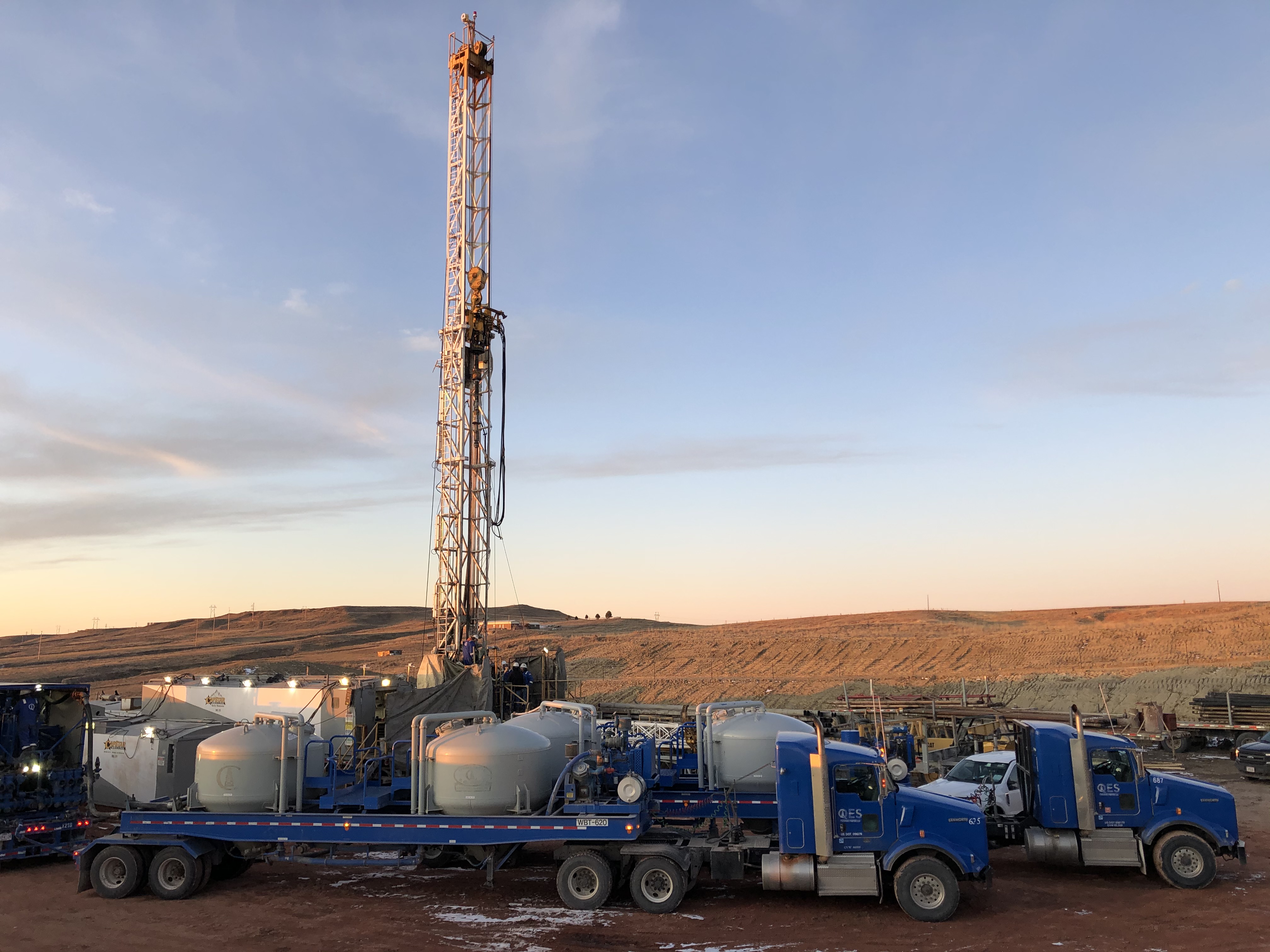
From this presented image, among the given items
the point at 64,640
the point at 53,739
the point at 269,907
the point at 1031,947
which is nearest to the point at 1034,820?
the point at 1031,947

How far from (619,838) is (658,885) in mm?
869

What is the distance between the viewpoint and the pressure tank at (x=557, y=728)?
14.3 meters

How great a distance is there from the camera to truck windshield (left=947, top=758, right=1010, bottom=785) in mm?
16297

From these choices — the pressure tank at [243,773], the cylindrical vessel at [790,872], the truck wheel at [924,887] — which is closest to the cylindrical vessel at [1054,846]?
the truck wheel at [924,887]

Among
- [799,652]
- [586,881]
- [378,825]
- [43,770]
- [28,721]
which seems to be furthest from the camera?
[799,652]

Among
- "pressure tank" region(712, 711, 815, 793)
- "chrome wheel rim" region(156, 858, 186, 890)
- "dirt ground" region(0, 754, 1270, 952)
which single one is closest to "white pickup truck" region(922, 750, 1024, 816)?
"dirt ground" region(0, 754, 1270, 952)

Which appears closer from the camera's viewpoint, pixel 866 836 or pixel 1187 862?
pixel 866 836

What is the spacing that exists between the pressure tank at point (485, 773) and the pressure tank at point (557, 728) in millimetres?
599

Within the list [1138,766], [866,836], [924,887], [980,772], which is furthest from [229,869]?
[1138,766]

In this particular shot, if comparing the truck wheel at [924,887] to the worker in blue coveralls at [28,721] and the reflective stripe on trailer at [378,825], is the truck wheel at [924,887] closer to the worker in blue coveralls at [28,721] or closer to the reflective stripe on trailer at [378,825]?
the reflective stripe on trailer at [378,825]

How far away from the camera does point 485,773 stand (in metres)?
13.0

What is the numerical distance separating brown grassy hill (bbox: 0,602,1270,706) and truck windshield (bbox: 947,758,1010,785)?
83.6 ft

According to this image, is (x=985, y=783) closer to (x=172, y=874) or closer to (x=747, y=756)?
(x=747, y=756)

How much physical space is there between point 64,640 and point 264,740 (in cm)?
11063
